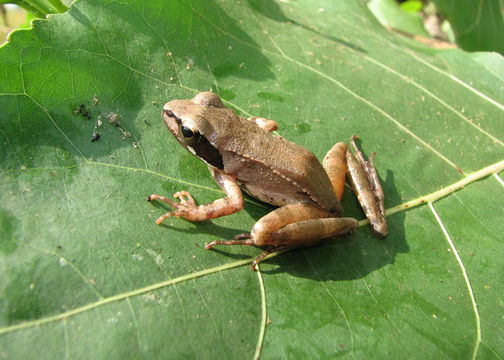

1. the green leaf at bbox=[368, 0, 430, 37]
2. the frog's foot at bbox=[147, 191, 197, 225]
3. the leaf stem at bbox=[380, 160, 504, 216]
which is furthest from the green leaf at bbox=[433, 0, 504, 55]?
the frog's foot at bbox=[147, 191, 197, 225]

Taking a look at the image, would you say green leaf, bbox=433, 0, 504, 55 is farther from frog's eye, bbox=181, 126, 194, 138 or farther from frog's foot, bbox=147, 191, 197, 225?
frog's foot, bbox=147, 191, 197, 225

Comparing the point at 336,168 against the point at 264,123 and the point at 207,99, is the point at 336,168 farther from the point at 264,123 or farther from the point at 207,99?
the point at 207,99

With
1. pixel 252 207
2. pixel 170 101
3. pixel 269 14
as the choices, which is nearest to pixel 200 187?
pixel 252 207

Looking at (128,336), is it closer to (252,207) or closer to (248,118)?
(252,207)

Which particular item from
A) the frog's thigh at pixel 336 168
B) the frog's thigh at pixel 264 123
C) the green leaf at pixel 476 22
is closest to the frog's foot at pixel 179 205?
the frog's thigh at pixel 264 123

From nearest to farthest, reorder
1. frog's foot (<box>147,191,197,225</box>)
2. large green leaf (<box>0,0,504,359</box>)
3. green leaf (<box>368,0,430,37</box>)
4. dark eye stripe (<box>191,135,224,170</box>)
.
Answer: large green leaf (<box>0,0,504,359</box>), frog's foot (<box>147,191,197,225</box>), dark eye stripe (<box>191,135,224,170</box>), green leaf (<box>368,0,430,37</box>)

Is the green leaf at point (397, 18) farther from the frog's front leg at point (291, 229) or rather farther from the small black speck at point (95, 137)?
the small black speck at point (95, 137)
